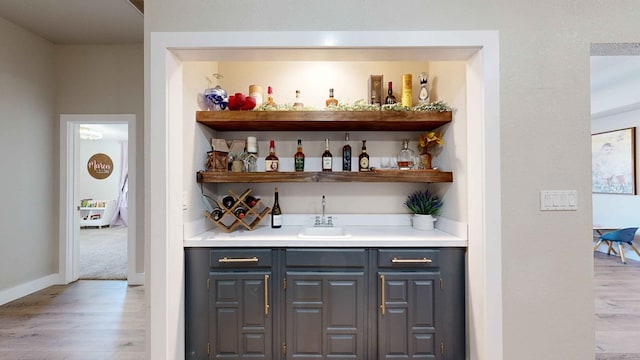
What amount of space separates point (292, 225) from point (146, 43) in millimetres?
1668

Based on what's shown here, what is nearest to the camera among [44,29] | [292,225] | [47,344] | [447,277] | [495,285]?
[495,285]

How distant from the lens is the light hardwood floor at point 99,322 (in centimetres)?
232

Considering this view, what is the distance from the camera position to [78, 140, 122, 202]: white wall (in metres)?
8.35

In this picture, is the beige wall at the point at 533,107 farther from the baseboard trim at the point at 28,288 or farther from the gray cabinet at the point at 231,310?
the baseboard trim at the point at 28,288

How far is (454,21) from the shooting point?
1.80 metres

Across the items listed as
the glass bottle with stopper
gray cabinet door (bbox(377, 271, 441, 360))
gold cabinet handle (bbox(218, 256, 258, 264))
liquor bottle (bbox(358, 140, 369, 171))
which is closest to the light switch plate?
gray cabinet door (bbox(377, 271, 441, 360))

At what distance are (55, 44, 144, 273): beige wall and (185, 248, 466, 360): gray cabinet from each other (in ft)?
9.28

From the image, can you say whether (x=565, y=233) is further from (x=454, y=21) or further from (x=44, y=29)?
(x=44, y=29)

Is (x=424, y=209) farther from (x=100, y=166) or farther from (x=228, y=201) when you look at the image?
(x=100, y=166)

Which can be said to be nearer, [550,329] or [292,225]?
[550,329]

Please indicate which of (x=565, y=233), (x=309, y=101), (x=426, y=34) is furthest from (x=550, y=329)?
(x=309, y=101)

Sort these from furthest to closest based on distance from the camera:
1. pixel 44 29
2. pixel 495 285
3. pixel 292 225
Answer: pixel 44 29, pixel 292 225, pixel 495 285

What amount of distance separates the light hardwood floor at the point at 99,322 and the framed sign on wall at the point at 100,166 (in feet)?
18.3

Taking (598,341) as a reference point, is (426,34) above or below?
above
